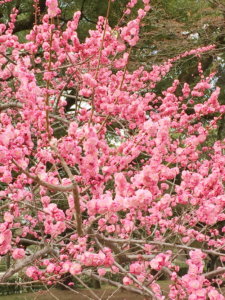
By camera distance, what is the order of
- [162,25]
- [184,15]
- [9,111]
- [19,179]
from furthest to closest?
1. [184,15]
2. [162,25]
3. [9,111]
4. [19,179]

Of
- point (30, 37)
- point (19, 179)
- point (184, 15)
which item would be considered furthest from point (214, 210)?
point (184, 15)

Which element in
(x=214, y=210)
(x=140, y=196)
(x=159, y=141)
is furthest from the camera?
(x=214, y=210)

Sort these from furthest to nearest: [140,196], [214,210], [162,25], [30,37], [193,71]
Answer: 1. [193,71]
2. [162,25]
3. [30,37]
4. [214,210]
5. [140,196]

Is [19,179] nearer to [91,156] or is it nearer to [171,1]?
[91,156]

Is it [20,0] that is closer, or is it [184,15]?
[20,0]

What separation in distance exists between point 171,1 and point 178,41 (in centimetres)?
280

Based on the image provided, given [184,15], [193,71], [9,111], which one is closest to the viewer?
[9,111]

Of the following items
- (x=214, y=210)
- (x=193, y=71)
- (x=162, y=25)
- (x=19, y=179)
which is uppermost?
(x=162, y=25)

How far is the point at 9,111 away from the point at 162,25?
3893 mm

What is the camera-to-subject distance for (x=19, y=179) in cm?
412

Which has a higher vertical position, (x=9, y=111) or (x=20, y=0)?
(x=20, y=0)

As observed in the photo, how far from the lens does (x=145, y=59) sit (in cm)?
946

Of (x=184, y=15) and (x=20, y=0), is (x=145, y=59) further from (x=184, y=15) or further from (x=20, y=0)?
(x=20, y=0)

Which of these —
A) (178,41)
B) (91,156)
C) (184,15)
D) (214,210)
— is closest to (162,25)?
(178,41)
